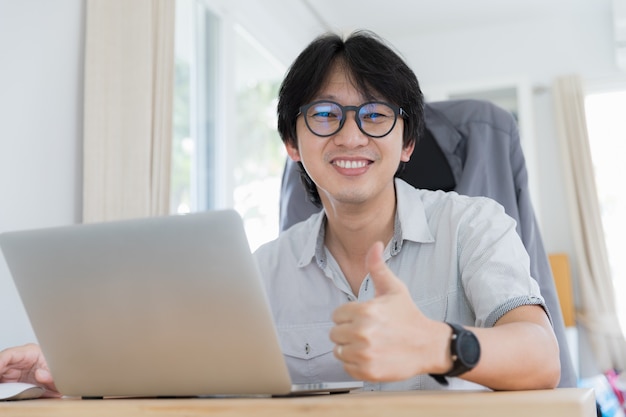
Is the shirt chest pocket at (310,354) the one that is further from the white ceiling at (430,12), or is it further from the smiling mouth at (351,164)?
the white ceiling at (430,12)

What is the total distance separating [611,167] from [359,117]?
175 inches

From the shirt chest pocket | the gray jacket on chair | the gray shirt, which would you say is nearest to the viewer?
the gray shirt

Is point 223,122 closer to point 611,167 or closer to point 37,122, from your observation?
point 37,122

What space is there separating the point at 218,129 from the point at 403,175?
2.25m

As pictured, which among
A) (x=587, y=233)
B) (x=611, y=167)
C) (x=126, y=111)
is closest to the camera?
(x=126, y=111)

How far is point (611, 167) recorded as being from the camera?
5.30 meters

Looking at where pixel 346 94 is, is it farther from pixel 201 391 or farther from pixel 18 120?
pixel 18 120

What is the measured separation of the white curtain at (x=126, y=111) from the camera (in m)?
2.56

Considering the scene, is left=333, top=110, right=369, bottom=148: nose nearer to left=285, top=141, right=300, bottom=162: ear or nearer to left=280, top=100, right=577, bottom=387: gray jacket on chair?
left=285, top=141, right=300, bottom=162: ear

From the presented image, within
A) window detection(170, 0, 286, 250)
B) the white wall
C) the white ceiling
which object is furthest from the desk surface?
the white ceiling

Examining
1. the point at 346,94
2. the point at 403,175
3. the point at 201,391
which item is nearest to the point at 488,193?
the point at 403,175

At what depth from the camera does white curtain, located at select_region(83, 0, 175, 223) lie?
101 inches

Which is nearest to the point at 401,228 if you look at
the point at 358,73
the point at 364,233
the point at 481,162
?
the point at 364,233

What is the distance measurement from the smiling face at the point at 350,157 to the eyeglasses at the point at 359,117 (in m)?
0.01
